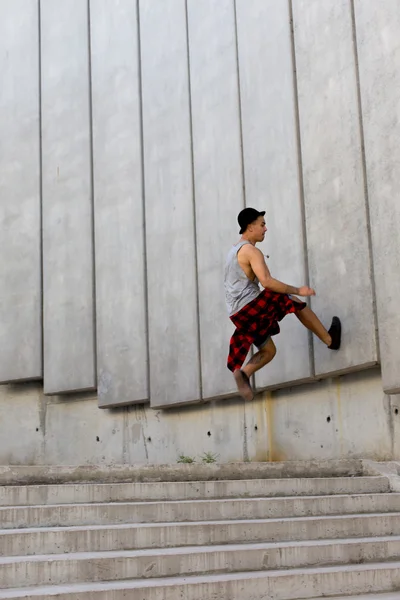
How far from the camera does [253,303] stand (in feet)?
24.5

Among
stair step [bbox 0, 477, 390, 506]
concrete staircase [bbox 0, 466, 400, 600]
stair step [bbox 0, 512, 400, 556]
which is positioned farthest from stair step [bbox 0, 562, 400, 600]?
stair step [bbox 0, 477, 390, 506]

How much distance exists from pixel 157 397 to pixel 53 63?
4578mm

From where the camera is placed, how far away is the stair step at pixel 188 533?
187 inches

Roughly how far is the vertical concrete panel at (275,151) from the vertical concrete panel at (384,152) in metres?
0.91

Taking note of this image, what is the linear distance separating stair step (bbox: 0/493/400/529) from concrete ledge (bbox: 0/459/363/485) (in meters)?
0.61

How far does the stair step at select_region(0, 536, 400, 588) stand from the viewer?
446cm

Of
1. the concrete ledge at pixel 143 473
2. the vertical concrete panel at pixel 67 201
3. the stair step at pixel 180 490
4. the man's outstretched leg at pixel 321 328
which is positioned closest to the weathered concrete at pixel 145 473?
the concrete ledge at pixel 143 473

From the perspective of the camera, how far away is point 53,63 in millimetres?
11961

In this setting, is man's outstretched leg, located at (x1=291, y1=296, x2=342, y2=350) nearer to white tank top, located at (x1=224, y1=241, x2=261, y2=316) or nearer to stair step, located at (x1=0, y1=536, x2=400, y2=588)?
white tank top, located at (x1=224, y1=241, x2=261, y2=316)

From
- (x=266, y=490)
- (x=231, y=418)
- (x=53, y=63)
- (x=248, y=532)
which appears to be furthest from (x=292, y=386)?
(x=53, y=63)

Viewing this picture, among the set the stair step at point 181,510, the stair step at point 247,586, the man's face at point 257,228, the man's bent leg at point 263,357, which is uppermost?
the man's face at point 257,228

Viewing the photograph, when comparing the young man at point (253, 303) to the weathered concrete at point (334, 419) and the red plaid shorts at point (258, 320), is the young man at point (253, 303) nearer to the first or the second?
the red plaid shorts at point (258, 320)

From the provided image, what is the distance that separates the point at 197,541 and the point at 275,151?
169 inches

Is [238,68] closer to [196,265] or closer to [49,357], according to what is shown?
[196,265]
